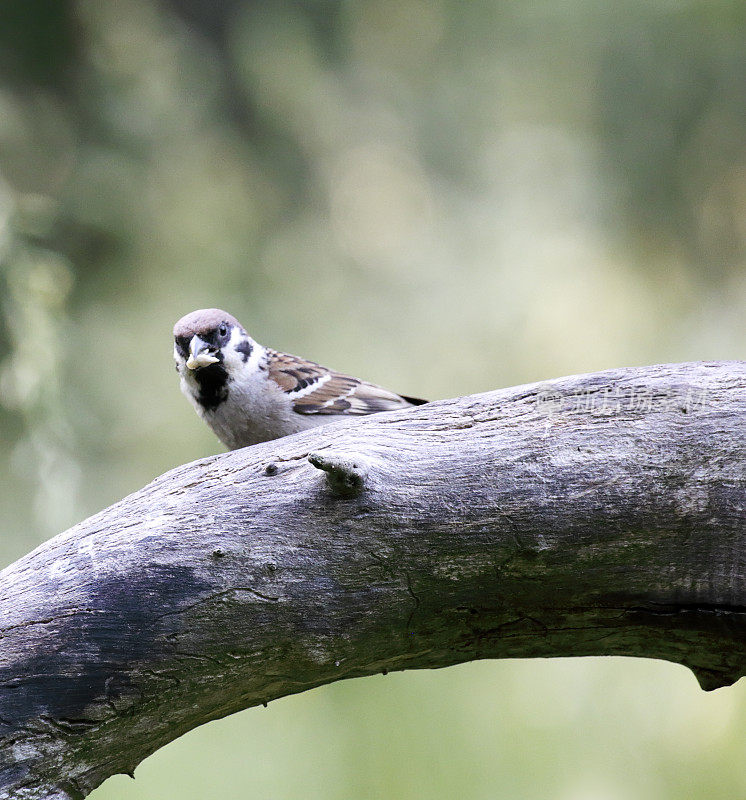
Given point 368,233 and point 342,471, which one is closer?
point 342,471

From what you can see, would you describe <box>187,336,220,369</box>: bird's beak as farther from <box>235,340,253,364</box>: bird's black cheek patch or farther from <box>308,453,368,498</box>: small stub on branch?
<box>308,453,368,498</box>: small stub on branch

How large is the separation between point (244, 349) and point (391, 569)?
97 cm

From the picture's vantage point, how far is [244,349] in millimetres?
2346

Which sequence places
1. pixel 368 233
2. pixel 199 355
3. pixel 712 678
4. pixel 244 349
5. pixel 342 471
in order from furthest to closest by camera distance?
pixel 368 233
pixel 244 349
pixel 199 355
pixel 712 678
pixel 342 471

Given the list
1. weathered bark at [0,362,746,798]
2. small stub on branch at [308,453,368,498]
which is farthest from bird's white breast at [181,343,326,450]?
small stub on branch at [308,453,368,498]

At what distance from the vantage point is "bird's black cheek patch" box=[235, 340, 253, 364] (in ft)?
7.61

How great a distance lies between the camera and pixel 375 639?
1.58m

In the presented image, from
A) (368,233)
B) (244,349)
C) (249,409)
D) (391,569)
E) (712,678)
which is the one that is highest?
(368,233)

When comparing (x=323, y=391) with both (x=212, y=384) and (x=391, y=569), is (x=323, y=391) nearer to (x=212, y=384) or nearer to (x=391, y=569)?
(x=212, y=384)

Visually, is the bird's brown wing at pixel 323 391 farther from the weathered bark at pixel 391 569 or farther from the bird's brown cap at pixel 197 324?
the weathered bark at pixel 391 569

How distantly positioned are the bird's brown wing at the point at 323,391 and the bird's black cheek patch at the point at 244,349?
0.06 m

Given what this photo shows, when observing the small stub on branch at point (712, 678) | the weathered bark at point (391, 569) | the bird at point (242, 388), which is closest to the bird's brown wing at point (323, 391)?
the bird at point (242, 388)

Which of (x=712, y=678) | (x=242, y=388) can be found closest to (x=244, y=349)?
(x=242, y=388)

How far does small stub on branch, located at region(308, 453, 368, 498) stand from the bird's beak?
707 millimetres
